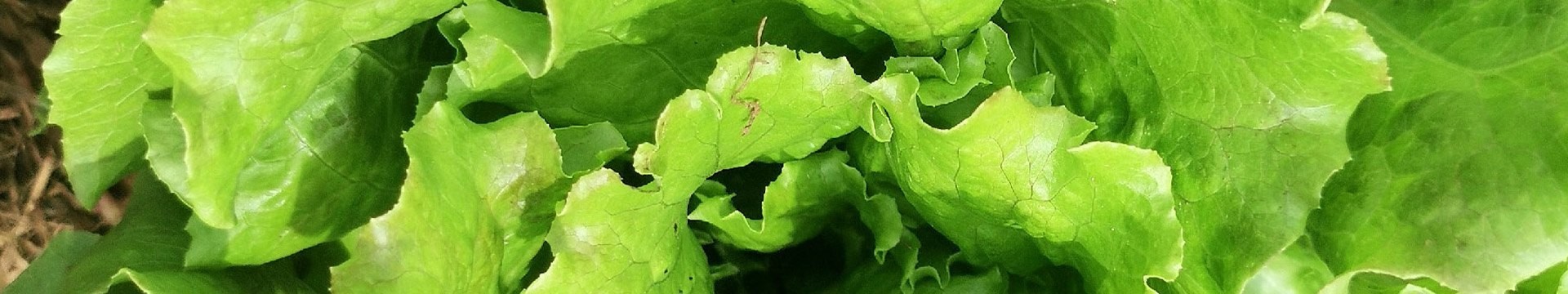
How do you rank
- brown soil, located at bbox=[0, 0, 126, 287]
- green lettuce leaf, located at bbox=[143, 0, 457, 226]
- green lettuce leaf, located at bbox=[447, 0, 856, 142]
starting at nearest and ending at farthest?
1. green lettuce leaf, located at bbox=[143, 0, 457, 226]
2. green lettuce leaf, located at bbox=[447, 0, 856, 142]
3. brown soil, located at bbox=[0, 0, 126, 287]

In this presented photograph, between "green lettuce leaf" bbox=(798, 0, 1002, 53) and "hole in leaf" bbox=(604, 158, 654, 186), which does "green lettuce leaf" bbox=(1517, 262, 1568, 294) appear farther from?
"hole in leaf" bbox=(604, 158, 654, 186)

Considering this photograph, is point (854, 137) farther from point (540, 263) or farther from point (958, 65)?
point (540, 263)

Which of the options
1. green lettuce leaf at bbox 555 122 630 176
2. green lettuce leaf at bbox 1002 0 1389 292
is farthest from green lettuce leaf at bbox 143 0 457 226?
green lettuce leaf at bbox 1002 0 1389 292

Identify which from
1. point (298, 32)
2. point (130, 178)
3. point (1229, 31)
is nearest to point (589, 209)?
point (298, 32)

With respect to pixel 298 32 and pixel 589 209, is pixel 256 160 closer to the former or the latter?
pixel 298 32

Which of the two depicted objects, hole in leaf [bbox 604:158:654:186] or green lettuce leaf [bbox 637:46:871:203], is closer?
green lettuce leaf [bbox 637:46:871:203]

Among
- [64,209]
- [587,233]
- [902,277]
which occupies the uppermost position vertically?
[587,233]
